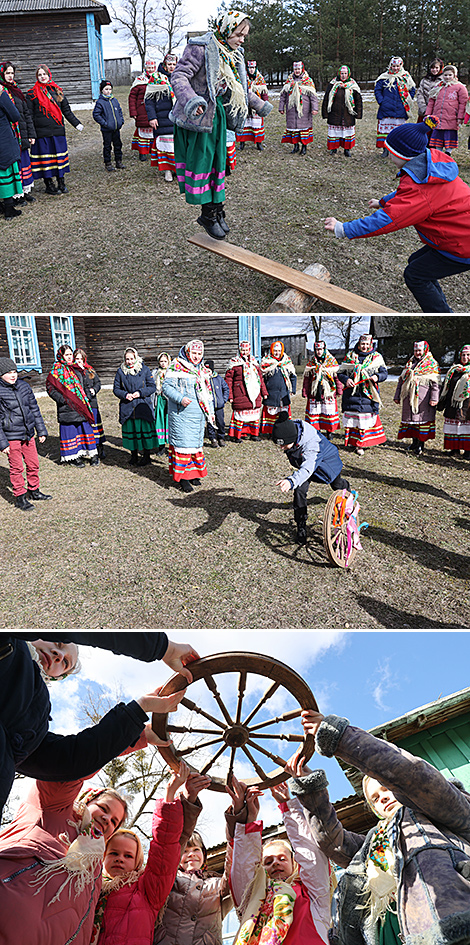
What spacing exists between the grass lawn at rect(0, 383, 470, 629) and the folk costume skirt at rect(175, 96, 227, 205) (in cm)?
167

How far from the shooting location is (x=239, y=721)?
2.19 m

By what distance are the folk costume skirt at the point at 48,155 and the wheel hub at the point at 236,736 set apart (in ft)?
17.1

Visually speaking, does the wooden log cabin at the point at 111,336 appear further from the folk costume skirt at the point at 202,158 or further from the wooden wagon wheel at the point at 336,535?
the folk costume skirt at the point at 202,158

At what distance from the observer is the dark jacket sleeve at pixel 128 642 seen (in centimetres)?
205

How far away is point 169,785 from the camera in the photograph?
207 cm

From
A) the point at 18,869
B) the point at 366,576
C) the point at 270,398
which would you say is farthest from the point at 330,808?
the point at 270,398

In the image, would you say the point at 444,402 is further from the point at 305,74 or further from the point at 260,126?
the point at 260,126

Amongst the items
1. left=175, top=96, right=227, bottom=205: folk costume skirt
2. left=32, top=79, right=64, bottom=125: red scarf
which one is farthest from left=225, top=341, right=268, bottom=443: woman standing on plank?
left=32, top=79, right=64, bottom=125: red scarf

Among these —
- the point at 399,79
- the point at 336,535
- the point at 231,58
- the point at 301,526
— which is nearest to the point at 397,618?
the point at 336,535

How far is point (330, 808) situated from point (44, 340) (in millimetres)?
2204

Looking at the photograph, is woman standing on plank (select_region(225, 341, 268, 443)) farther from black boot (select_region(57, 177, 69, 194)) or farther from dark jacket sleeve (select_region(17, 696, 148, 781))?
black boot (select_region(57, 177, 69, 194))

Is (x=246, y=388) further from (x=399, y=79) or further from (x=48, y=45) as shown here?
(x=48, y=45)

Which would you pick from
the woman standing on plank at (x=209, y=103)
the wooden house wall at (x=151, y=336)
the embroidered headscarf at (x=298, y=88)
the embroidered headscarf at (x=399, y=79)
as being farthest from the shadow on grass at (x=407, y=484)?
the embroidered headscarf at (x=298, y=88)

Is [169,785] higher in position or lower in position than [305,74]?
lower
